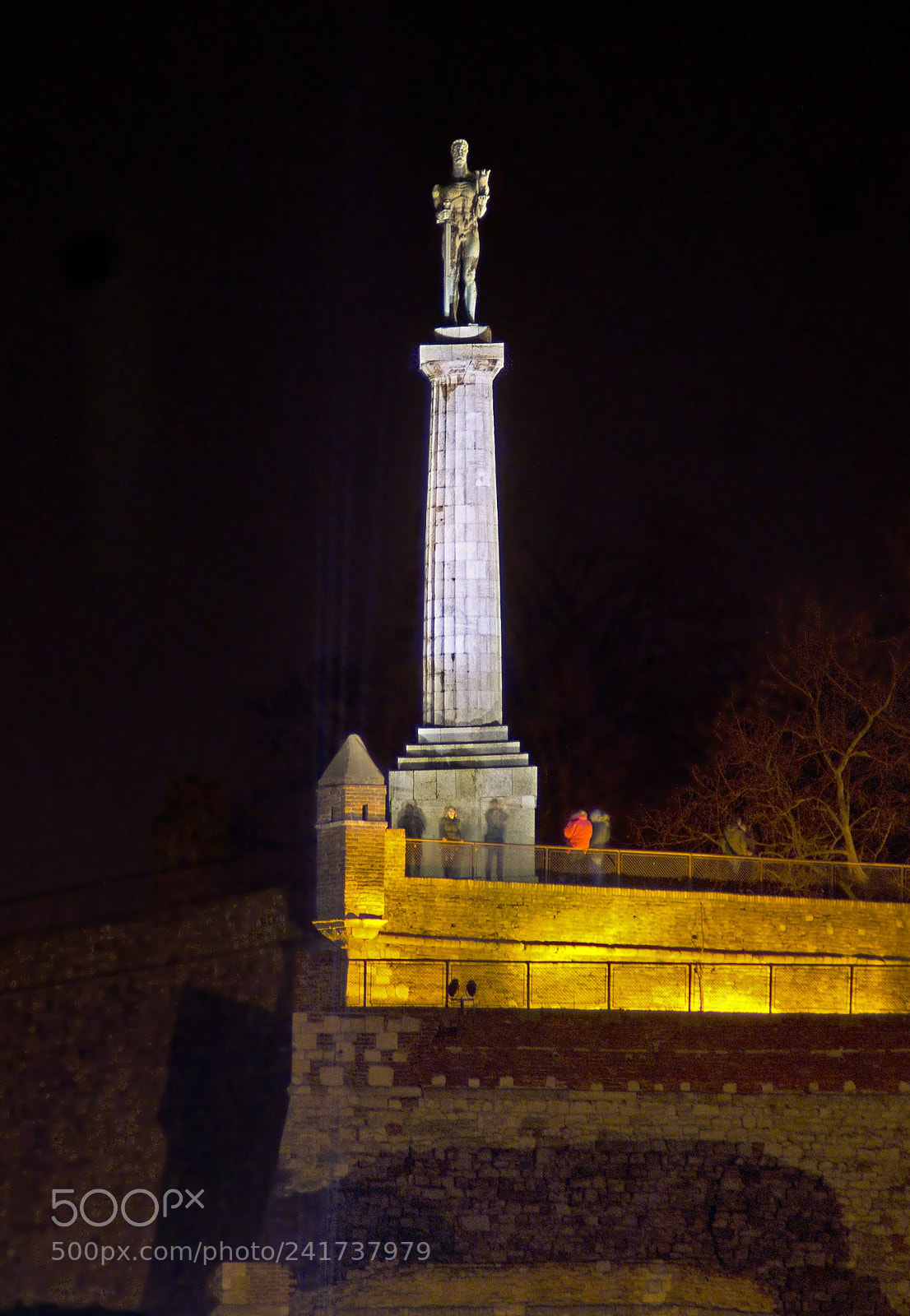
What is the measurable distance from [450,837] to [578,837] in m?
2.07

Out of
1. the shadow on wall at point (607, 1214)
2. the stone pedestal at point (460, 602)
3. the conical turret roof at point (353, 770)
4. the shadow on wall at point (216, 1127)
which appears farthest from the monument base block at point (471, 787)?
the shadow on wall at point (607, 1214)

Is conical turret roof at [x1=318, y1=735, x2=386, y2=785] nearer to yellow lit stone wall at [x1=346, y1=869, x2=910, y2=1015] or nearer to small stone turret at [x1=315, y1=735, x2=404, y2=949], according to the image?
small stone turret at [x1=315, y1=735, x2=404, y2=949]

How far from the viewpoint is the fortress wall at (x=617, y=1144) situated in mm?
32094

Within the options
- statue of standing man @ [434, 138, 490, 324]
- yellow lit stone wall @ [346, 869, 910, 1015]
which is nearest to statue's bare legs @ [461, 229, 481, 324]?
statue of standing man @ [434, 138, 490, 324]

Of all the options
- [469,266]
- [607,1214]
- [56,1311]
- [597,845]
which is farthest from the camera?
[469,266]

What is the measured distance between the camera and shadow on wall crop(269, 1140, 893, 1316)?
31953 mm

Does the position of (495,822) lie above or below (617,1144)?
above

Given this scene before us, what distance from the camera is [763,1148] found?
108ft

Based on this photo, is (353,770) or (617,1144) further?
(353,770)

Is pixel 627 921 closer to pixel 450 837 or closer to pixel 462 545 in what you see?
pixel 450 837

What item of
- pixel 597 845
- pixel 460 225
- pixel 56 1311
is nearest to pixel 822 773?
pixel 597 845

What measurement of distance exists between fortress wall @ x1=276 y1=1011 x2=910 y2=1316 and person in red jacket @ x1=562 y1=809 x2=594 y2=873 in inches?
195

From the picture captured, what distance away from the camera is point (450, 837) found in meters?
38.5

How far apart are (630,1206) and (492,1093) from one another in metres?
2.42
